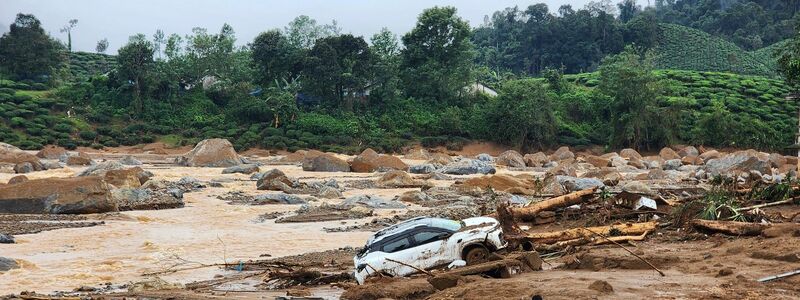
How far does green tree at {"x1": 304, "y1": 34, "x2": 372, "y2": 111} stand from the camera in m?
73.8

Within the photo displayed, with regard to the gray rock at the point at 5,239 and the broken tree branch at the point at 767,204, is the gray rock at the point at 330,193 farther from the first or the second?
the broken tree branch at the point at 767,204

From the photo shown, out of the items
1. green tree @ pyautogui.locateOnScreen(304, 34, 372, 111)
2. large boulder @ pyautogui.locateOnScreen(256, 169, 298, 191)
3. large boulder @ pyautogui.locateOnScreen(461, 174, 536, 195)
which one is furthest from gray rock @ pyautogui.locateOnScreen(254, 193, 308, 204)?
green tree @ pyautogui.locateOnScreen(304, 34, 372, 111)

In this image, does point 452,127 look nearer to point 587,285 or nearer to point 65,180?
point 65,180

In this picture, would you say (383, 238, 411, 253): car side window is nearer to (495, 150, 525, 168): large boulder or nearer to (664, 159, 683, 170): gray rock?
(664, 159, 683, 170): gray rock

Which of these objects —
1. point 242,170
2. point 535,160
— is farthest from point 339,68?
point 242,170

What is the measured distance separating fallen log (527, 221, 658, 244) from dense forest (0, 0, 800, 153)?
53.0m

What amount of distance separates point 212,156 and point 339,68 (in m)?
25.1

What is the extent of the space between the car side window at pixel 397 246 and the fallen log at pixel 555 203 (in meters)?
5.22

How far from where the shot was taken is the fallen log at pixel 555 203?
18.1m

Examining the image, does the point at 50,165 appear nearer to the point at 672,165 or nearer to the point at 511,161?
the point at 511,161

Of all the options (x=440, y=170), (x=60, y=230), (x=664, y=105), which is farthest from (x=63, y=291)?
(x=664, y=105)

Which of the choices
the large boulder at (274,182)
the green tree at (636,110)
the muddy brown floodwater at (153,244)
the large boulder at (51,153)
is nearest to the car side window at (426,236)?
the muddy brown floodwater at (153,244)

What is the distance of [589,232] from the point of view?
607 inches

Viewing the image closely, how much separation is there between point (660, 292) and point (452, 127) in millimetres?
63550
